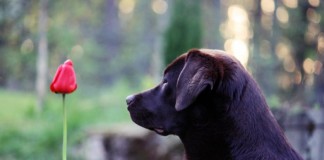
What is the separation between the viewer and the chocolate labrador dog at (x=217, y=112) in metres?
2.87

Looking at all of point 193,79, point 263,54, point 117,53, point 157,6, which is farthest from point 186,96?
point 157,6

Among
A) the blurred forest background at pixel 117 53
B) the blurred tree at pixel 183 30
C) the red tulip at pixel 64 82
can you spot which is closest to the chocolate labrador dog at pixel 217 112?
the red tulip at pixel 64 82

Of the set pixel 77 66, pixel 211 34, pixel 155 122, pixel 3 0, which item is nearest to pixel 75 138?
pixel 155 122

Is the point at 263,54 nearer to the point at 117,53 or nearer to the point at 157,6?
the point at 117,53

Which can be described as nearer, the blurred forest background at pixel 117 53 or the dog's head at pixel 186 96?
the dog's head at pixel 186 96

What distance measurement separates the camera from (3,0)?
60.8 feet

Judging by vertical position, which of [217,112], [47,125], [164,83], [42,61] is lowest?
[47,125]

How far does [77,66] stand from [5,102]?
42.9 ft

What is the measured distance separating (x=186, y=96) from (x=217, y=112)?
11.1 inches

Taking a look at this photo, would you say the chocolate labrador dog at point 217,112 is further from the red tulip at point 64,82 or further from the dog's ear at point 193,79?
the red tulip at point 64,82

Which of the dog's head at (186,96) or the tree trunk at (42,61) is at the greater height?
the dog's head at (186,96)

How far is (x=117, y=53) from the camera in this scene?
32.0 metres

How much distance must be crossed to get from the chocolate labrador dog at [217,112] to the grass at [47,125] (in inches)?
267

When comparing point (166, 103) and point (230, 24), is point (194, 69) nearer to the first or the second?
point (166, 103)
